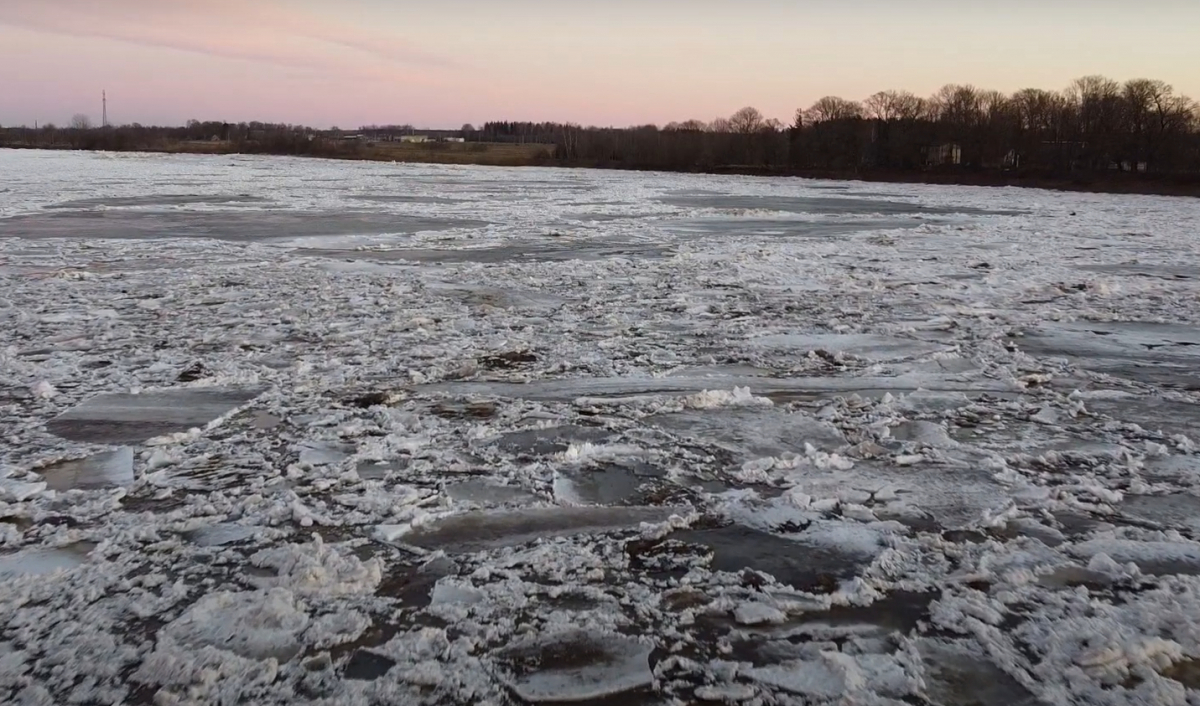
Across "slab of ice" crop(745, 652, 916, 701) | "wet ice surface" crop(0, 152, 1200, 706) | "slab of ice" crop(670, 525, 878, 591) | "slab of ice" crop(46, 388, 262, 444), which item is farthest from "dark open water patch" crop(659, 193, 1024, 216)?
"slab of ice" crop(745, 652, 916, 701)

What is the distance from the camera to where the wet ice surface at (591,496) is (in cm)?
229

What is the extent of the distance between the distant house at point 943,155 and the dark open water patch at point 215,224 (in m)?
43.0

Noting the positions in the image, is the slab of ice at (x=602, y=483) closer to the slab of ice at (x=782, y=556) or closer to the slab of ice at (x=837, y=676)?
the slab of ice at (x=782, y=556)

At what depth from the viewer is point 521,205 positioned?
20.1 meters

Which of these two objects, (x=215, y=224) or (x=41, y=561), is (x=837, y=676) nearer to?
(x=41, y=561)

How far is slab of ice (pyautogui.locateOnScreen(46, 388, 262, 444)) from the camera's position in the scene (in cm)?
396

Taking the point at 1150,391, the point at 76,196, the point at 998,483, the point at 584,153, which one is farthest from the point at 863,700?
the point at 584,153

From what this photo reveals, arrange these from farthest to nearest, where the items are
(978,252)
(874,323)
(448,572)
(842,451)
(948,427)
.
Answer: (978,252), (874,323), (948,427), (842,451), (448,572)

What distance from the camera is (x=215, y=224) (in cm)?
1386

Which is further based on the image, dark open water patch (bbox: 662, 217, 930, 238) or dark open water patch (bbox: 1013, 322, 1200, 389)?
dark open water patch (bbox: 662, 217, 930, 238)

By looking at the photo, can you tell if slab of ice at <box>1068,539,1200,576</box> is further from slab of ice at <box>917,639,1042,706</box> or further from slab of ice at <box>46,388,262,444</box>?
slab of ice at <box>46,388,262,444</box>

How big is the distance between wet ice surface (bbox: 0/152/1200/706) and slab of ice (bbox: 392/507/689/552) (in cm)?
1

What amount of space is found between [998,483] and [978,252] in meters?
9.54

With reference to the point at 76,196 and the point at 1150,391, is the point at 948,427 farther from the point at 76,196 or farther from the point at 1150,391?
the point at 76,196
